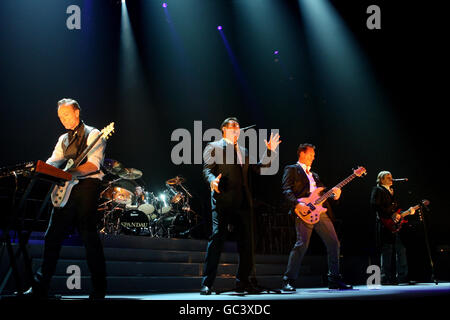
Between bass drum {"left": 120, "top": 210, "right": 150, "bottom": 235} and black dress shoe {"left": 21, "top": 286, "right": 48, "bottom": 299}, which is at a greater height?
bass drum {"left": 120, "top": 210, "right": 150, "bottom": 235}

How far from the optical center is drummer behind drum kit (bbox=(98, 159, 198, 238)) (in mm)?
8758

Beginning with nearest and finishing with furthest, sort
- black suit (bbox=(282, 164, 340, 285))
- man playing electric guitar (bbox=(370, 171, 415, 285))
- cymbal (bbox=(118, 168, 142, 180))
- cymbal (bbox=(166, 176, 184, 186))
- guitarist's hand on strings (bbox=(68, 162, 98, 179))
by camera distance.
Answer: guitarist's hand on strings (bbox=(68, 162, 98, 179)), black suit (bbox=(282, 164, 340, 285)), man playing electric guitar (bbox=(370, 171, 415, 285)), cymbal (bbox=(118, 168, 142, 180)), cymbal (bbox=(166, 176, 184, 186))

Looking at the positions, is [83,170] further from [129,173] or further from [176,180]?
[176,180]

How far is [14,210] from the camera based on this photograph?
11.6ft

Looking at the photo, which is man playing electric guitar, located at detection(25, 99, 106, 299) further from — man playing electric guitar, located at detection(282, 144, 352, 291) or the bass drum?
the bass drum

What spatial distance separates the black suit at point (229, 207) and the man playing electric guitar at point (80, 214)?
1.18 m

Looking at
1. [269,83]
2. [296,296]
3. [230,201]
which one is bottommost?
[296,296]

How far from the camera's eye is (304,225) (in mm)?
5543

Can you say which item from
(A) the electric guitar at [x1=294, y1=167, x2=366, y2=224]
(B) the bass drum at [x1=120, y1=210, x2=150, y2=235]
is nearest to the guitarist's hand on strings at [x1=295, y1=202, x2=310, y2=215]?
(A) the electric guitar at [x1=294, y1=167, x2=366, y2=224]

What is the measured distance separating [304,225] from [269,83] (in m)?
6.92

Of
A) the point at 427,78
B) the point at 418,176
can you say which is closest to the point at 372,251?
the point at 418,176

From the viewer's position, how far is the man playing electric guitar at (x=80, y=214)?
12.0 feet

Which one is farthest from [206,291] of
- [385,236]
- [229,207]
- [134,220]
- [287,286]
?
[134,220]
